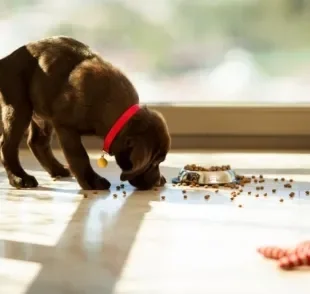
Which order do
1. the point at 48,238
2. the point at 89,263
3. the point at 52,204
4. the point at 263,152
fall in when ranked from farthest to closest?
the point at 263,152
the point at 52,204
the point at 48,238
the point at 89,263

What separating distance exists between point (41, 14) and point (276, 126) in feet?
3.68

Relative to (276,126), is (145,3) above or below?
above

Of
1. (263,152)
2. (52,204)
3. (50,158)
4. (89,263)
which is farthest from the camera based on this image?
(263,152)

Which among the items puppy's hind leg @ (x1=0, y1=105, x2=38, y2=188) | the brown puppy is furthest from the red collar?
puppy's hind leg @ (x1=0, y1=105, x2=38, y2=188)

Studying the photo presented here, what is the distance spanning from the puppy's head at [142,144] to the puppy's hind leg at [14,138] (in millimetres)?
285

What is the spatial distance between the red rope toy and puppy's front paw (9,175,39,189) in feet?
2.95

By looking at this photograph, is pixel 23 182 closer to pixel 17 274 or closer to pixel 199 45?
pixel 17 274

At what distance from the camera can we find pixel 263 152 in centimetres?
295

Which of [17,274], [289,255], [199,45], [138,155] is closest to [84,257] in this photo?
[17,274]

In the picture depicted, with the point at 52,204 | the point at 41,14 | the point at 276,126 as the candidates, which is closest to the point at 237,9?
the point at 276,126

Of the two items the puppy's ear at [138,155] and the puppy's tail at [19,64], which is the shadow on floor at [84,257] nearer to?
the puppy's ear at [138,155]

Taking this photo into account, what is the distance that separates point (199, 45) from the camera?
3139mm

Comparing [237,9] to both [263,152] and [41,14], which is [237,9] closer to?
[263,152]

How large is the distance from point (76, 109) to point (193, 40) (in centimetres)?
129
